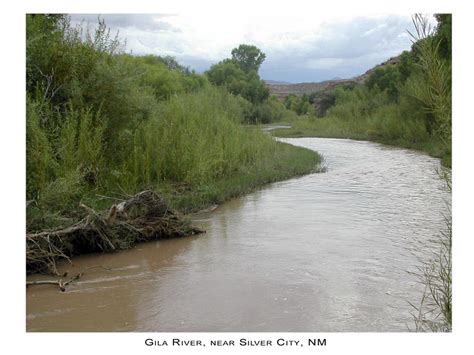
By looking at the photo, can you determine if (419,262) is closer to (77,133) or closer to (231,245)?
(231,245)

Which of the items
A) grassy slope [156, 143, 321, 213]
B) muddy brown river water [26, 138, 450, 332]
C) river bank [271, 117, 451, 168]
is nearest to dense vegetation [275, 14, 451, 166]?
river bank [271, 117, 451, 168]

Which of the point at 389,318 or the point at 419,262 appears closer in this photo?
the point at 389,318

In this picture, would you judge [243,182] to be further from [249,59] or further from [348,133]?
[249,59]

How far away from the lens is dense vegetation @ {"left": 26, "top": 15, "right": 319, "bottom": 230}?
802 cm

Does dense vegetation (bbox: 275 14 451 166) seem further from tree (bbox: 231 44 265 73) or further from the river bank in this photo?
tree (bbox: 231 44 265 73)

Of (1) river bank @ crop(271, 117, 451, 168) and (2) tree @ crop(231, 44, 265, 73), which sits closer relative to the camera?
(1) river bank @ crop(271, 117, 451, 168)

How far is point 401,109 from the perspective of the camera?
29.5 m

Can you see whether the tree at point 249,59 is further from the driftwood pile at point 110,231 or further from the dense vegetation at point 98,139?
the driftwood pile at point 110,231

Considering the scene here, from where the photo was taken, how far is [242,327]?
505 cm

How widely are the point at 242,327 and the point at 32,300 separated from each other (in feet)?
7.88

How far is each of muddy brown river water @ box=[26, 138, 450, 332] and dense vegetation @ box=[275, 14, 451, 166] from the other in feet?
6.09

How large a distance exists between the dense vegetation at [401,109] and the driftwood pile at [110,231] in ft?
13.8
